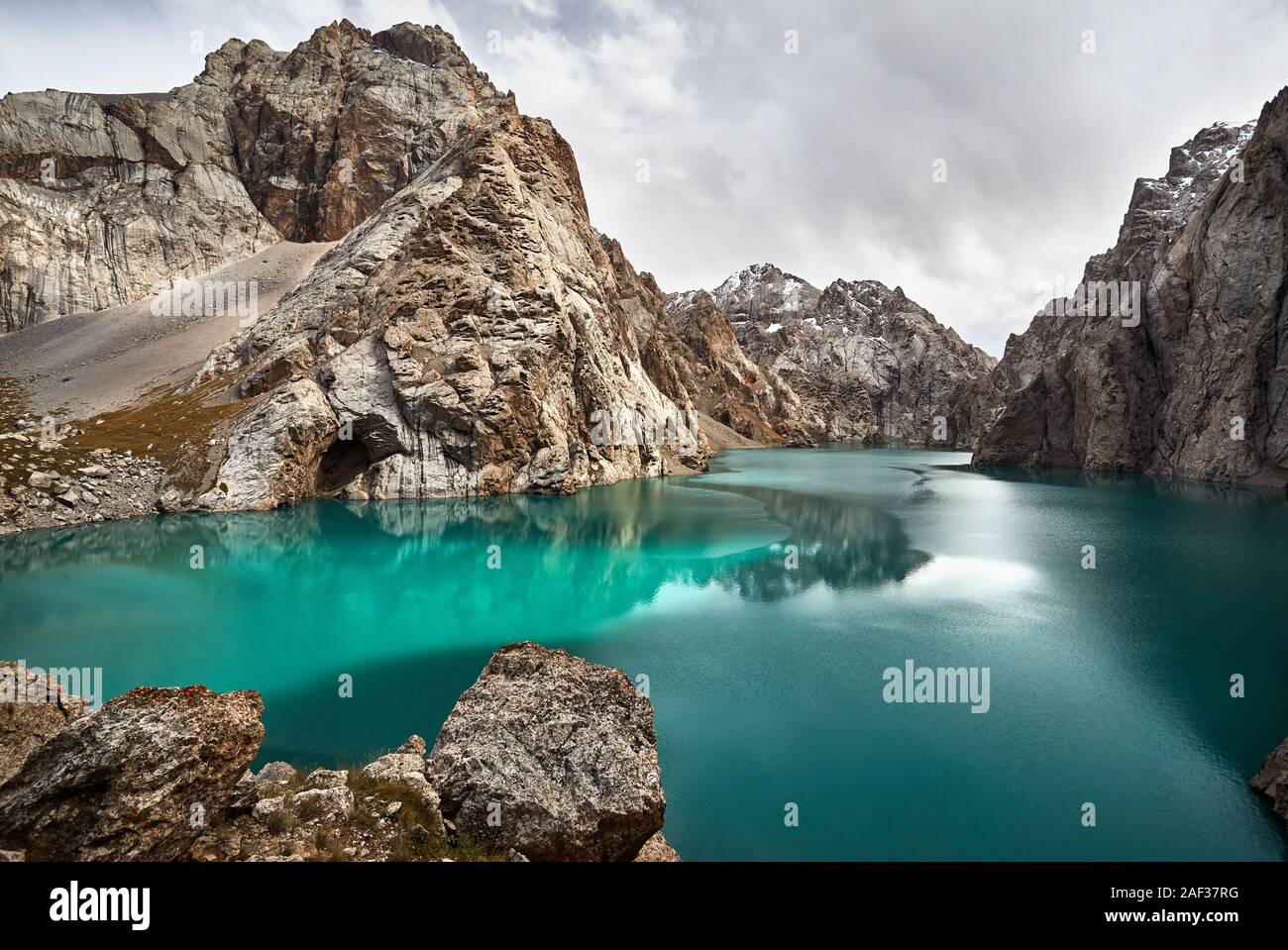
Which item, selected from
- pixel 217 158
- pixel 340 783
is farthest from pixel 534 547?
pixel 217 158

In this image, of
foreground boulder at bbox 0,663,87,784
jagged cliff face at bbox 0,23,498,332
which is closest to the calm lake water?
foreground boulder at bbox 0,663,87,784

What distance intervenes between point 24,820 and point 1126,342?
98.9 meters

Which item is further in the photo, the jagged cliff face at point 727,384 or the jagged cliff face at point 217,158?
the jagged cliff face at point 727,384

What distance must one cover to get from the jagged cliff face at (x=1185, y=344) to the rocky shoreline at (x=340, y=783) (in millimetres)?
74478

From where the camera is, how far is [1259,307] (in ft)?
189

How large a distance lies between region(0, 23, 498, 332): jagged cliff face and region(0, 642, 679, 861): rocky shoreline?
10679 centimetres

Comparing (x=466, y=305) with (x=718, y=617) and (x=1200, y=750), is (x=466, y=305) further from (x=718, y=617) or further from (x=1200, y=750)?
(x=1200, y=750)

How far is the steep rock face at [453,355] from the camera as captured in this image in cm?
5084

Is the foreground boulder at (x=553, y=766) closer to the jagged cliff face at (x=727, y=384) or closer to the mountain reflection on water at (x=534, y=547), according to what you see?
the mountain reflection on water at (x=534, y=547)

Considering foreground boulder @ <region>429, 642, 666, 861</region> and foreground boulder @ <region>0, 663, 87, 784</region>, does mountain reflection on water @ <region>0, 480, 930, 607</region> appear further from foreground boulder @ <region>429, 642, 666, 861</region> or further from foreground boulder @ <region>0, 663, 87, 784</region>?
foreground boulder @ <region>0, 663, 87, 784</region>

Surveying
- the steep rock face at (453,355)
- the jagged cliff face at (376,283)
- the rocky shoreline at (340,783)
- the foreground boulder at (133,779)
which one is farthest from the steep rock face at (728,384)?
the foreground boulder at (133,779)

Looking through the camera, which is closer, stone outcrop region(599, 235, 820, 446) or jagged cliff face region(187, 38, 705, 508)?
jagged cliff face region(187, 38, 705, 508)

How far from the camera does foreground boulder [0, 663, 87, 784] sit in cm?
800
